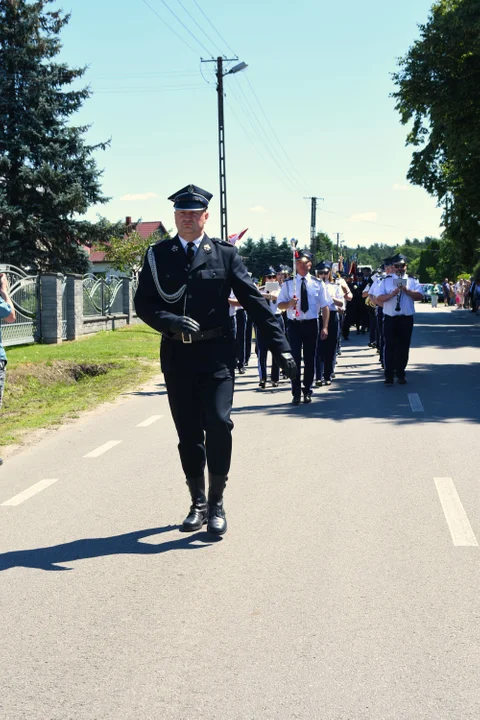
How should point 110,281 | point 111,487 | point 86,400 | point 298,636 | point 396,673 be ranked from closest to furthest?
point 396,673
point 298,636
point 111,487
point 86,400
point 110,281

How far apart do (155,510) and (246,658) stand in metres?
2.68

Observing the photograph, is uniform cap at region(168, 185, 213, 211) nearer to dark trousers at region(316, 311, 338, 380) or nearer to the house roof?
dark trousers at region(316, 311, 338, 380)

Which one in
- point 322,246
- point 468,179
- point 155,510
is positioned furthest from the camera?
point 322,246

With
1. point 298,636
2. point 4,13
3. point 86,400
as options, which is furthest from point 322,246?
point 298,636

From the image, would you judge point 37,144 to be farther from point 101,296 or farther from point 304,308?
point 304,308

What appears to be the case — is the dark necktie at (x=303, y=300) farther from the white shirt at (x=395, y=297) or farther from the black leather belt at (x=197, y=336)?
the black leather belt at (x=197, y=336)

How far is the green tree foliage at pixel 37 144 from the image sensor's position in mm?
34344

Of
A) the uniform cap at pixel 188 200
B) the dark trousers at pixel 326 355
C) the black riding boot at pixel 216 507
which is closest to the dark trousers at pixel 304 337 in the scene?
the dark trousers at pixel 326 355

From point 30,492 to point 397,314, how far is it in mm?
8355

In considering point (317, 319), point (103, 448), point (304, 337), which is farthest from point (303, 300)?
point (103, 448)

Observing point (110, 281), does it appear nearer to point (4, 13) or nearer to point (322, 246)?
point (4, 13)

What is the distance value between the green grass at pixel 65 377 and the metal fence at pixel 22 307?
1.19 ft

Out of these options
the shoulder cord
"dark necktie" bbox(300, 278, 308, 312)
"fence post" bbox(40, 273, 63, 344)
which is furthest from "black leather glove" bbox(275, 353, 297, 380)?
"fence post" bbox(40, 273, 63, 344)

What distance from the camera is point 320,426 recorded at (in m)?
10.1
